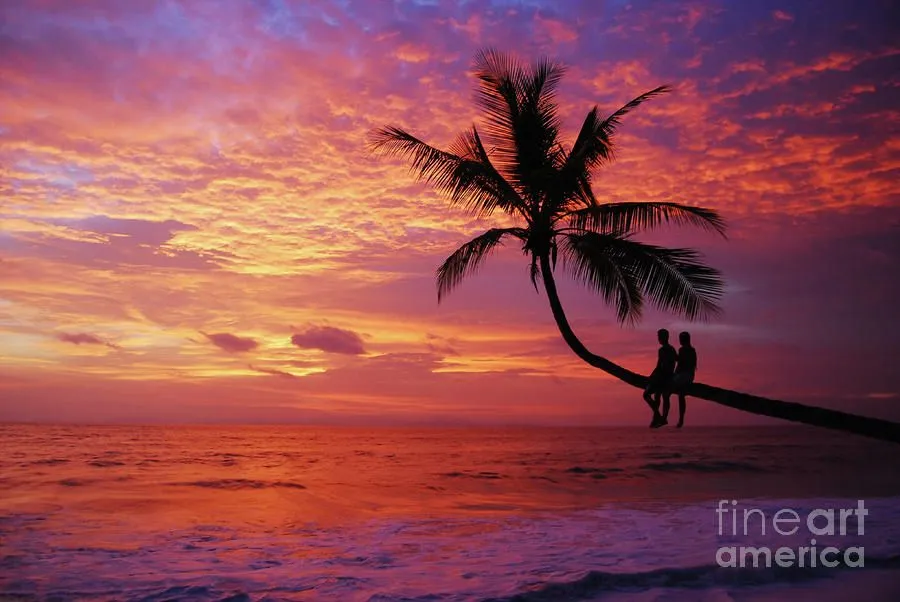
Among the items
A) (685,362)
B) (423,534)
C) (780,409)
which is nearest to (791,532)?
(423,534)

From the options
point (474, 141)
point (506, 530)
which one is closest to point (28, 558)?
point (506, 530)

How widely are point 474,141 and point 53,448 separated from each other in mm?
38720

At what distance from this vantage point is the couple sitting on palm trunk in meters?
8.86

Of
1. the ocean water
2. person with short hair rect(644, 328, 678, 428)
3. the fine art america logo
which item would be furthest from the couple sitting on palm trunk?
the fine art america logo

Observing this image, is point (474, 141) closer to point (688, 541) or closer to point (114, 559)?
point (688, 541)

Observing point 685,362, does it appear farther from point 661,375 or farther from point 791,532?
point 791,532

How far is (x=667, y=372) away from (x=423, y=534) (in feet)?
27.3

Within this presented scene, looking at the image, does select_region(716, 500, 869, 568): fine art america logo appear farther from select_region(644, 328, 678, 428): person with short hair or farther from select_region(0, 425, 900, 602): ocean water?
select_region(644, 328, 678, 428): person with short hair

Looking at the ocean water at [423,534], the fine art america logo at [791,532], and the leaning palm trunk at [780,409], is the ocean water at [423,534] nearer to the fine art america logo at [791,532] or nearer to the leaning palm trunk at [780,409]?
the fine art america logo at [791,532]

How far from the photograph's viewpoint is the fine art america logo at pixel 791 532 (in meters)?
11.4

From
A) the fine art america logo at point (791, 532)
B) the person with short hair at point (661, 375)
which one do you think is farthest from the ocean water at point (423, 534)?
the person with short hair at point (661, 375)

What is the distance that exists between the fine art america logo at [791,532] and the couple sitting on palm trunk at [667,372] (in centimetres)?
378

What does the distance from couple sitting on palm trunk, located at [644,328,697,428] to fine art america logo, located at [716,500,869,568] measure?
3783mm

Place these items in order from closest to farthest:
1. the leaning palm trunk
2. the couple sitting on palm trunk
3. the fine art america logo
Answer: the leaning palm trunk < the couple sitting on palm trunk < the fine art america logo
